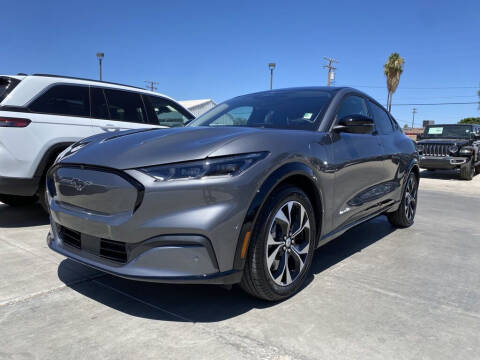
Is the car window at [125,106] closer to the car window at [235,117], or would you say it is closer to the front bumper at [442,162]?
the car window at [235,117]

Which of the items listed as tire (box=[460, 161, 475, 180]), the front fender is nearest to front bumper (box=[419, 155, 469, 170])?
tire (box=[460, 161, 475, 180])

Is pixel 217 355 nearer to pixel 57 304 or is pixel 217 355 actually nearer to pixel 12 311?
pixel 57 304

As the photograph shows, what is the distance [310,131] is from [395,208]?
2.15m

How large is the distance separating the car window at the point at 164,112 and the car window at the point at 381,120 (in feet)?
8.51

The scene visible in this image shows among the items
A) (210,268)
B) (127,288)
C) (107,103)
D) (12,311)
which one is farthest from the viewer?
(107,103)

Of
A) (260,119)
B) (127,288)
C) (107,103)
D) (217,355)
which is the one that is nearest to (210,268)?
(217,355)

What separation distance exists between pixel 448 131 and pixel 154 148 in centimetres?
1283

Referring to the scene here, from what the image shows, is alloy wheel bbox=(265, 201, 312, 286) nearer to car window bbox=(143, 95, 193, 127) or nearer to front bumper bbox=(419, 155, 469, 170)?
car window bbox=(143, 95, 193, 127)

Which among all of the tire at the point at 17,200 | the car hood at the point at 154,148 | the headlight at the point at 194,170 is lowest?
the tire at the point at 17,200

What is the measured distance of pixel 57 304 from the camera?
7.88ft

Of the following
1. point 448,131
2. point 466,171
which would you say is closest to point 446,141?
point 466,171

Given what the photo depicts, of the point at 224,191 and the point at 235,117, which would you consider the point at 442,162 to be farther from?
the point at 224,191

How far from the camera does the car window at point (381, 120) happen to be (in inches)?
163

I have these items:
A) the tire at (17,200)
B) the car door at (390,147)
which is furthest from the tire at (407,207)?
the tire at (17,200)
